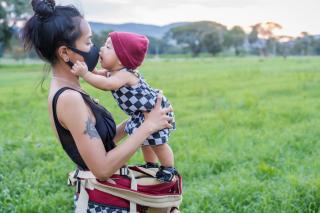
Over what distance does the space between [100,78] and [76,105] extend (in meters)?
0.23

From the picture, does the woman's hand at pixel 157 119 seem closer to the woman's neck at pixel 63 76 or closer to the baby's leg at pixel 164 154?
the baby's leg at pixel 164 154

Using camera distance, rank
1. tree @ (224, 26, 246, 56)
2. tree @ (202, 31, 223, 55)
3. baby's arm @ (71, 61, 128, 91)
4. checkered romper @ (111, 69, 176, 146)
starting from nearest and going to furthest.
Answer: baby's arm @ (71, 61, 128, 91) < checkered romper @ (111, 69, 176, 146) < tree @ (202, 31, 223, 55) < tree @ (224, 26, 246, 56)

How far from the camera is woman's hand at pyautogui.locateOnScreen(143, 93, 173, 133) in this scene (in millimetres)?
2166

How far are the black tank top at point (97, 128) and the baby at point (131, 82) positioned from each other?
0.10m

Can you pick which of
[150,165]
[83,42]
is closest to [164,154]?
[150,165]

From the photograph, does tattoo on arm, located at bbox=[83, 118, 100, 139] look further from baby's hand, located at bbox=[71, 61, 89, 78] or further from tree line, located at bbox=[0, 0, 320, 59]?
tree line, located at bbox=[0, 0, 320, 59]

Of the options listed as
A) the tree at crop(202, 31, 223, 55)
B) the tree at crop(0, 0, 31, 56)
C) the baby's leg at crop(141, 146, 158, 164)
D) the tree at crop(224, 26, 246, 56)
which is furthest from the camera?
the tree at crop(224, 26, 246, 56)

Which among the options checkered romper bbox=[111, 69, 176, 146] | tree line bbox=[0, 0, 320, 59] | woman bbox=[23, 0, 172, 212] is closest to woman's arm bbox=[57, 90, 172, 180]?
woman bbox=[23, 0, 172, 212]

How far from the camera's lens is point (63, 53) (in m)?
2.17

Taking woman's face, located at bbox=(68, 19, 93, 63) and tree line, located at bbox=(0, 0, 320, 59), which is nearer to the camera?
woman's face, located at bbox=(68, 19, 93, 63)

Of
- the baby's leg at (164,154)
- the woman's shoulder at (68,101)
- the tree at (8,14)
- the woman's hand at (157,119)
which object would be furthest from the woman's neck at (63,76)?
the tree at (8,14)

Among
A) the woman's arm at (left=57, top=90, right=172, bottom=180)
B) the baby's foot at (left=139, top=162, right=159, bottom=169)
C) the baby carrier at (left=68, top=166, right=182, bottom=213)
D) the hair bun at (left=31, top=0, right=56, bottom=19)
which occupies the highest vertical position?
the hair bun at (left=31, top=0, right=56, bottom=19)

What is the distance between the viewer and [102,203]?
2.22m

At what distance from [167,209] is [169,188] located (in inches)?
3.9
